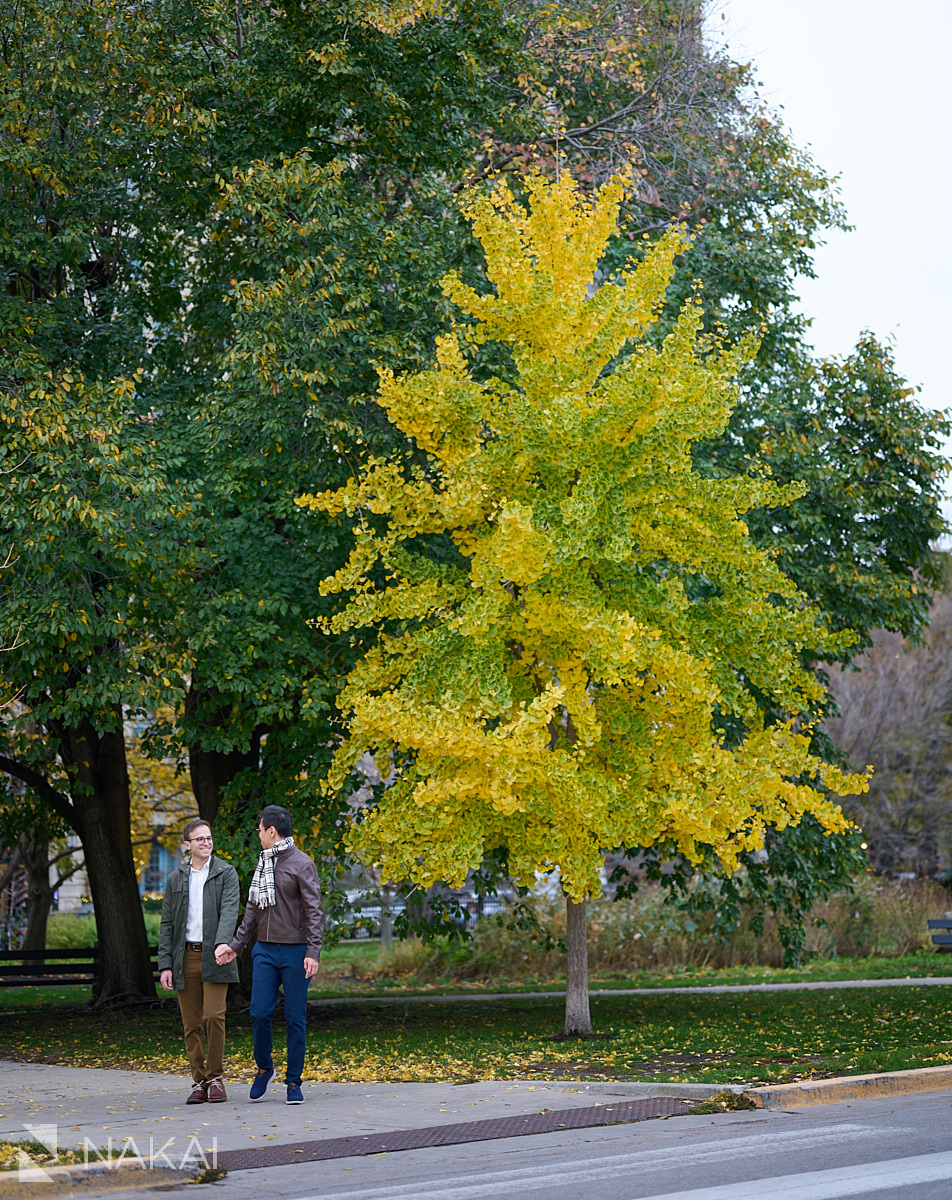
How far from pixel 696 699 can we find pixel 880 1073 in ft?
12.1

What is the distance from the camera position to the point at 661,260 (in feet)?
44.0

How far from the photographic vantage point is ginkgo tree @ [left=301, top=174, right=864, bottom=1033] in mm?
12273

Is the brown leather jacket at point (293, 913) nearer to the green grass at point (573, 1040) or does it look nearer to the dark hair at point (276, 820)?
the dark hair at point (276, 820)

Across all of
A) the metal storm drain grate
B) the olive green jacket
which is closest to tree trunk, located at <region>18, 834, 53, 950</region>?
the olive green jacket

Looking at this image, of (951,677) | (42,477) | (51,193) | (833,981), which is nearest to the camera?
(42,477)

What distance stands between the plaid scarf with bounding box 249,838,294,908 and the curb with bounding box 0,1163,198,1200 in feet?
7.84

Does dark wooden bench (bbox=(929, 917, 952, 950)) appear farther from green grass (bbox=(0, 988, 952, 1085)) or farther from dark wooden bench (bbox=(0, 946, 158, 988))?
dark wooden bench (bbox=(0, 946, 158, 988))

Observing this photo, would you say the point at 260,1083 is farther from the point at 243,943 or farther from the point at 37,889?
the point at 37,889

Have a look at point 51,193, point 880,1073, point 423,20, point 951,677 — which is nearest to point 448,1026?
point 880,1073

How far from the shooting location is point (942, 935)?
24.8 meters

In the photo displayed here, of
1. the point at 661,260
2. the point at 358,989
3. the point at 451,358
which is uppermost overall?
the point at 661,260

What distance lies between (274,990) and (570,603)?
4639mm

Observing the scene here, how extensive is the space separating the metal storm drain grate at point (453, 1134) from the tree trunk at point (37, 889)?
68.1 feet

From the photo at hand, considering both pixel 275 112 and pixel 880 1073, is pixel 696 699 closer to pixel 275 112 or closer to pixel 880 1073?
pixel 880 1073
